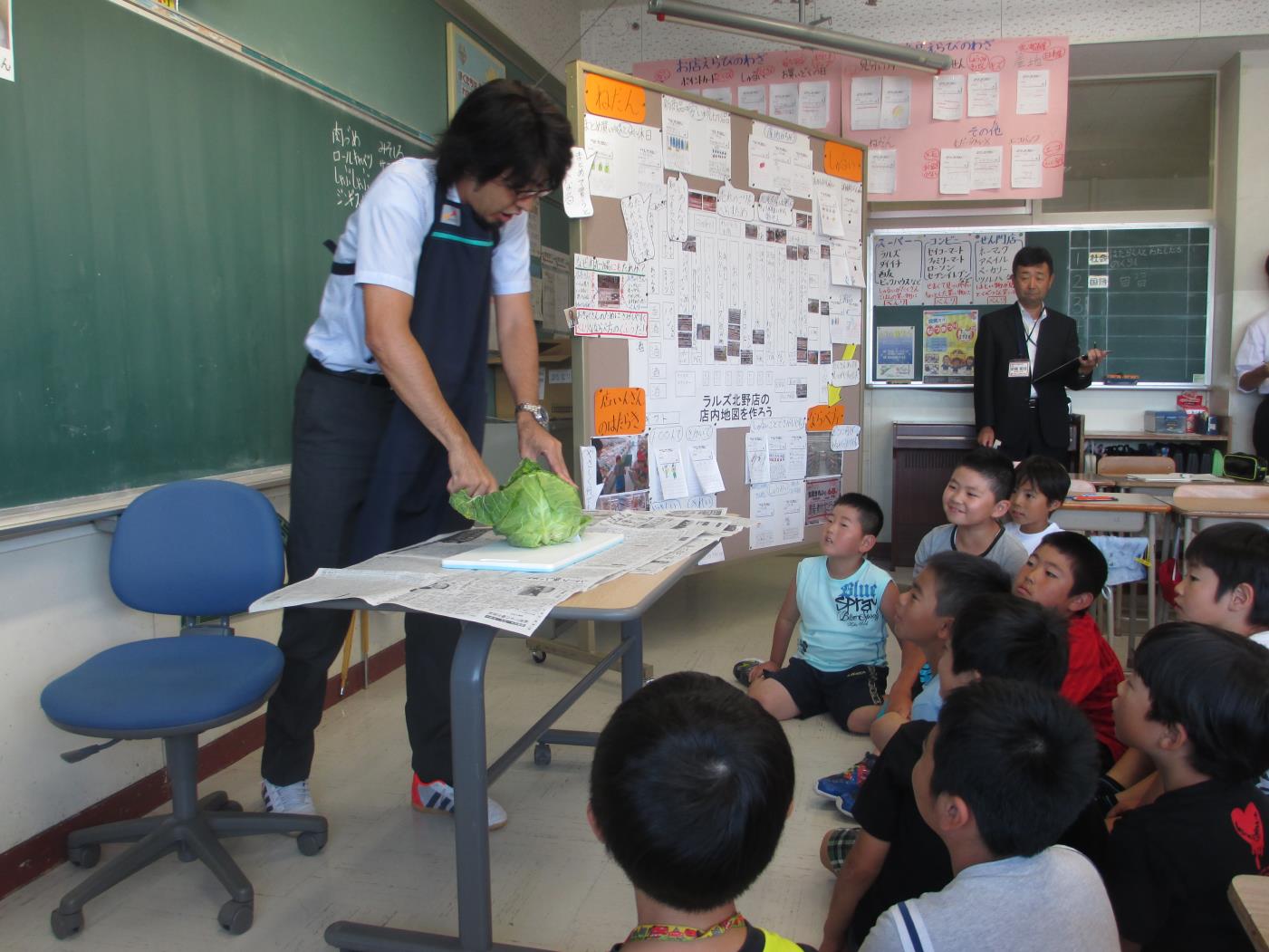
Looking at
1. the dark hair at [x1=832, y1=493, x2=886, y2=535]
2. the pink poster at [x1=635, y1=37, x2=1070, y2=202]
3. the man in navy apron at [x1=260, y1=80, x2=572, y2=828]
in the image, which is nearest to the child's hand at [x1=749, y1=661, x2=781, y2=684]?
the dark hair at [x1=832, y1=493, x2=886, y2=535]

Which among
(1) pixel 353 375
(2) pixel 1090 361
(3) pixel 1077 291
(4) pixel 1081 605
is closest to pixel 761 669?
(4) pixel 1081 605

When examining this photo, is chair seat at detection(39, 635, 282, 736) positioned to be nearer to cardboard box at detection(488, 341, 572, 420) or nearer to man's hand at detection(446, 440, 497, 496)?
man's hand at detection(446, 440, 497, 496)

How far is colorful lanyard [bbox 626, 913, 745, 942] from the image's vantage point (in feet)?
2.98

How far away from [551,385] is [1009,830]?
350cm

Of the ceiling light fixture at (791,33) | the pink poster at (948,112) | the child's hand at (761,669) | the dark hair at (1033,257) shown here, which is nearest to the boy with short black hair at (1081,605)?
the child's hand at (761,669)

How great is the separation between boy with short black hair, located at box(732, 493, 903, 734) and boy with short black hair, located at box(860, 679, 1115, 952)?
162 cm

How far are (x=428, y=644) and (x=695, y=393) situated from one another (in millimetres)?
1678

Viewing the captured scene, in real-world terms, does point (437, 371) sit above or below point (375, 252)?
below

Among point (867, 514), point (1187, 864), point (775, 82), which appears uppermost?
point (775, 82)

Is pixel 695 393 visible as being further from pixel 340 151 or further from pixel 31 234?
pixel 31 234

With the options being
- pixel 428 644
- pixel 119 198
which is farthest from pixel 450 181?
pixel 428 644

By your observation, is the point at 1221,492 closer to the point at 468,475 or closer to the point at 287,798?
the point at 468,475

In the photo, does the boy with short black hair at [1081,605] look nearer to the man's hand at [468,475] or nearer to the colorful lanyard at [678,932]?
the man's hand at [468,475]

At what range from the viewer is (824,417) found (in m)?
3.96
